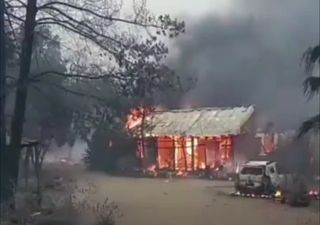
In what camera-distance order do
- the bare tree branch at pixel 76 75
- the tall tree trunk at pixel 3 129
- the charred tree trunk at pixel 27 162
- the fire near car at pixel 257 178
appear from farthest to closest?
the fire near car at pixel 257 178 → the charred tree trunk at pixel 27 162 → the bare tree branch at pixel 76 75 → the tall tree trunk at pixel 3 129

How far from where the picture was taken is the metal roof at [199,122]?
13.9 metres

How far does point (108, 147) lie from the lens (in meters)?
12.9

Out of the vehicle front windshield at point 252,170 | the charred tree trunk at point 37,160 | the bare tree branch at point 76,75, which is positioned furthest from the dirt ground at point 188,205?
the bare tree branch at point 76,75

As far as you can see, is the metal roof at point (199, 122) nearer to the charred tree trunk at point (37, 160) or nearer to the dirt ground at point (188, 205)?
the dirt ground at point (188, 205)

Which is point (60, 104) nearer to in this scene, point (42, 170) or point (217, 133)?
point (42, 170)

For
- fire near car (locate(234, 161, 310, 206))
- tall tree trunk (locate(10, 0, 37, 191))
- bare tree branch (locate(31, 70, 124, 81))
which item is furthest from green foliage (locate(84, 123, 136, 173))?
fire near car (locate(234, 161, 310, 206))

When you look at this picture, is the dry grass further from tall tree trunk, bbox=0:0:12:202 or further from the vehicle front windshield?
the vehicle front windshield

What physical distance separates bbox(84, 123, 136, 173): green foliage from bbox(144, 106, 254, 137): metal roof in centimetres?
50

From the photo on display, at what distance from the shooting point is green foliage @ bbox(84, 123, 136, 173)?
1212cm

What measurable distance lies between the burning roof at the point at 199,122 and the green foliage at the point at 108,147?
1.59 ft

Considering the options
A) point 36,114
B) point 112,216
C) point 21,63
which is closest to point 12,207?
point 112,216

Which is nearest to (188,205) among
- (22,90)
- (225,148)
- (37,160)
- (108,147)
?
(108,147)

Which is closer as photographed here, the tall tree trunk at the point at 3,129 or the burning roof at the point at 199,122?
the tall tree trunk at the point at 3,129

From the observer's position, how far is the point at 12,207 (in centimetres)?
998
